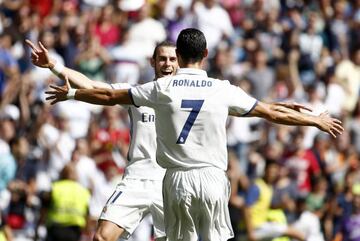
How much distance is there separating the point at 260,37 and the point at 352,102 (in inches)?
90.1

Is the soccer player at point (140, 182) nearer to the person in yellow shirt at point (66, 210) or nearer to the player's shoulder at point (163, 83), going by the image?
the player's shoulder at point (163, 83)

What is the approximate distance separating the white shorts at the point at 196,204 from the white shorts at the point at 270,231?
6957mm

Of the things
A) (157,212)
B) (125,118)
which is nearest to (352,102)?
(125,118)

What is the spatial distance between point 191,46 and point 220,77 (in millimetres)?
13477

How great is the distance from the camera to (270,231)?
2116 cm

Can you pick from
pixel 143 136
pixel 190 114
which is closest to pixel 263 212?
pixel 143 136

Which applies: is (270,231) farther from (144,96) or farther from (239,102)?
(144,96)

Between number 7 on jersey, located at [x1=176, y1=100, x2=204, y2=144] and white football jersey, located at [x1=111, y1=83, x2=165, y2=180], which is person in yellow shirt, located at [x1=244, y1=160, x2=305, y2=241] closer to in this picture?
white football jersey, located at [x1=111, y1=83, x2=165, y2=180]

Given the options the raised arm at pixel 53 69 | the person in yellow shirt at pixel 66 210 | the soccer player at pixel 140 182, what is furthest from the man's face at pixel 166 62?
the person in yellow shirt at pixel 66 210

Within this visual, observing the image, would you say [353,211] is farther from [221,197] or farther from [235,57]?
[221,197]

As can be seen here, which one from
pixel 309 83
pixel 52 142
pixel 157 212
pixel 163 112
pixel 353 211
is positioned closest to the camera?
pixel 163 112

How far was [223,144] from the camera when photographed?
13828 millimetres

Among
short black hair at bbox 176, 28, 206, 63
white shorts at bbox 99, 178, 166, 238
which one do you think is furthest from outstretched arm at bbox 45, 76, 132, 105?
white shorts at bbox 99, 178, 166, 238

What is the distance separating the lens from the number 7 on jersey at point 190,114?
1359 cm
